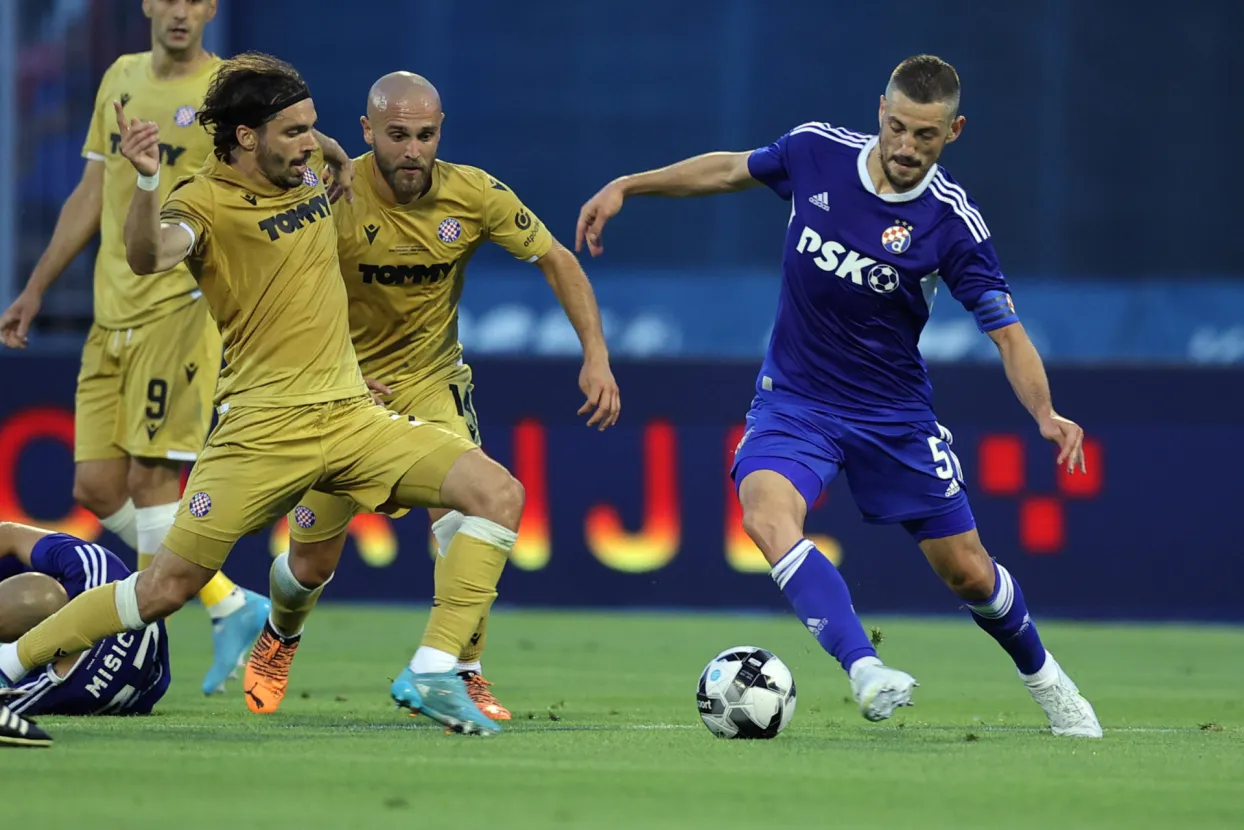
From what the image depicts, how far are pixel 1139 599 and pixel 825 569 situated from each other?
6243 millimetres

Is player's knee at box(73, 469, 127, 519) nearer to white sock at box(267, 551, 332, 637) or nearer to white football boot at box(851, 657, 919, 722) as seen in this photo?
white sock at box(267, 551, 332, 637)

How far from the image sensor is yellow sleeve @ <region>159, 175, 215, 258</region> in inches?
225

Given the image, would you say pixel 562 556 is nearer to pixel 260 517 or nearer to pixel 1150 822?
pixel 260 517

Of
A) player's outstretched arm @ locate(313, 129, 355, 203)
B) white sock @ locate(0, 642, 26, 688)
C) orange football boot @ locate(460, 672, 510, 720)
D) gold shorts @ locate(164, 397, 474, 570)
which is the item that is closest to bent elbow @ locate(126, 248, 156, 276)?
gold shorts @ locate(164, 397, 474, 570)

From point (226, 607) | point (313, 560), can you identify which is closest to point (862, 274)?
point (313, 560)

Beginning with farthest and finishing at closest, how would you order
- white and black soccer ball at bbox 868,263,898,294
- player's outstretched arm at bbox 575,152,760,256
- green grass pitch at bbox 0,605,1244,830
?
player's outstretched arm at bbox 575,152,760,256 → white and black soccer ball at bbox 868,263,898,294 → green grass pitch at bbox 0,605,1244,830

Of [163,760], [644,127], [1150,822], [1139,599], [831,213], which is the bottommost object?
[1139,599]

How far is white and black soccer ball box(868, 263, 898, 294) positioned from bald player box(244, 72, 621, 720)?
0.87 m

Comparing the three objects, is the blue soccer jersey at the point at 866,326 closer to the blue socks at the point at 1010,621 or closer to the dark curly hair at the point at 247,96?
the blue socks at the point at 1010,621

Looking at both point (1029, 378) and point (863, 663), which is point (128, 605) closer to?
point (863, 663)

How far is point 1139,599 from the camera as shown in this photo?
1161cm

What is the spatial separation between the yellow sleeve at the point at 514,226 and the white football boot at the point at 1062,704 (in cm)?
214

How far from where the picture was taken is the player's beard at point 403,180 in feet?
21.2

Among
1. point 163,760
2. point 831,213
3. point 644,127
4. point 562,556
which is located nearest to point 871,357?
point 831,213
